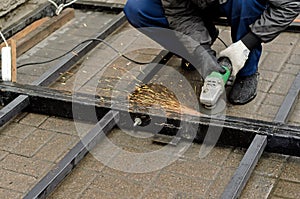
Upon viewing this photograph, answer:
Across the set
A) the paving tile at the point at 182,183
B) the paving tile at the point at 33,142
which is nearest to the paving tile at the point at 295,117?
the paving tile at the point at 182,183

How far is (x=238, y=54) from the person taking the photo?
131 inches

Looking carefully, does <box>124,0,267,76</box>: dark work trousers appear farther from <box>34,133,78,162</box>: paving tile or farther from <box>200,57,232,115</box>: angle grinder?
<box>34,133,78,162</box>: paving tile

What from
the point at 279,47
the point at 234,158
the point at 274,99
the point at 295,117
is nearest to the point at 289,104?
the point at 295,117

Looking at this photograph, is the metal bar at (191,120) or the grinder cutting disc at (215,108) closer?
the metal bar at (191,120)

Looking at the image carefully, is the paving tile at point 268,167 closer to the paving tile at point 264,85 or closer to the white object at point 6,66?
the paving tile at point 264,85

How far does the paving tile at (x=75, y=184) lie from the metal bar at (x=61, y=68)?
0.60 m

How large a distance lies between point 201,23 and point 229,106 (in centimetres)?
52

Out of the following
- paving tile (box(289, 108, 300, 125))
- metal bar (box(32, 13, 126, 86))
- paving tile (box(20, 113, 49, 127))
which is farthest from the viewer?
metal bar (box(32, 13, 126, 86))

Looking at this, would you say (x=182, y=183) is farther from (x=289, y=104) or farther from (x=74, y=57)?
(x=74, y=57)

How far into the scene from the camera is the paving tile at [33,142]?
10.6 ft

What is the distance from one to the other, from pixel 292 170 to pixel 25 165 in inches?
53.2

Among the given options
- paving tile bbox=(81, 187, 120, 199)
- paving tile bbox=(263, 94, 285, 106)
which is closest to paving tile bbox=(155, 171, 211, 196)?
paving tile bbox=(81, 187, 120, 199)

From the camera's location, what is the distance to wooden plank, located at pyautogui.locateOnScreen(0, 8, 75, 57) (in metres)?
4.32

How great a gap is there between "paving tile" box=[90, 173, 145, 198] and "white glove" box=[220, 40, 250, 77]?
0.91m
